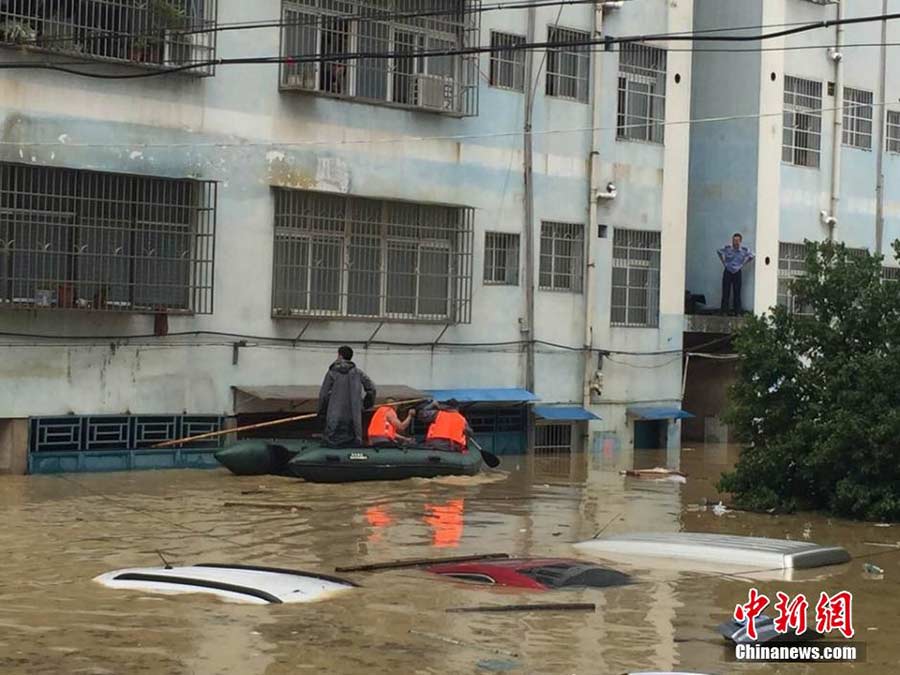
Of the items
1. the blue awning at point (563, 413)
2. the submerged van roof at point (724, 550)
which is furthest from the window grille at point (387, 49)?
the submerged van roof at point (724, 550)

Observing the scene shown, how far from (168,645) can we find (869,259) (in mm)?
11917

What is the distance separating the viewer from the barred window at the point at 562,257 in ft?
86.0

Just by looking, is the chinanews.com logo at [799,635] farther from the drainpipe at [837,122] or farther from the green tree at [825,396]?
the drainpipe at [837,122]

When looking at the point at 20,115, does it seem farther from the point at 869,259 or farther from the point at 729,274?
the point at 729,274

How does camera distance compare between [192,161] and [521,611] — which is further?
[192,161]

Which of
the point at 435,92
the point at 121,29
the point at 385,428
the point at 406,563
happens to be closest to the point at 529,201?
the point at 435,92

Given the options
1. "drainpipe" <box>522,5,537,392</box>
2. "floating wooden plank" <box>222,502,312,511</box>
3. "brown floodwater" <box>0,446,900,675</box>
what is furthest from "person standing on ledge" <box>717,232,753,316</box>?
"floating wooden plank" <box>222,502,312,511</box>

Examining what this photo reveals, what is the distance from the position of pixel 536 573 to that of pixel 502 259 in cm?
1355

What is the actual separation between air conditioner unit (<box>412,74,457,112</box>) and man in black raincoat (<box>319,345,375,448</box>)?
513 centimetres

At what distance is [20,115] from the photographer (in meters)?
19.8

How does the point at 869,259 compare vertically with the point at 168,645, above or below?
above

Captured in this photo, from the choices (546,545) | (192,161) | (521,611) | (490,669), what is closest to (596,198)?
(192,161)

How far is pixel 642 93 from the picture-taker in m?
27.8

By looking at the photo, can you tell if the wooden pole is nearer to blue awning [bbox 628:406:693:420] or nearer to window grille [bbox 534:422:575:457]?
window grille [bbox 534:422:575:457]
